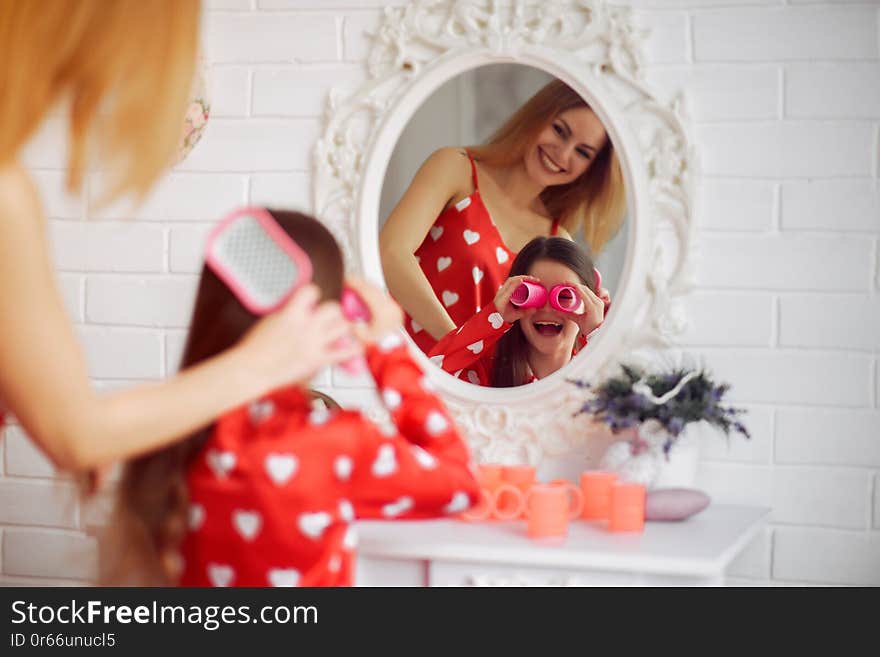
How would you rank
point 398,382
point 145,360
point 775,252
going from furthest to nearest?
point 145,360
point 775,252
point 398,382

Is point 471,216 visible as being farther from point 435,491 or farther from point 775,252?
point 435,491

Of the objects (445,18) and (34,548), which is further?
(34,548)

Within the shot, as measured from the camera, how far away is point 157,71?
37.6 inches

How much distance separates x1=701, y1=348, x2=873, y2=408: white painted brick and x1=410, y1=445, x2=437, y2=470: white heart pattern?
2.14 ft

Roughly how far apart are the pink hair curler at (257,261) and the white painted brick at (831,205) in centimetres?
89

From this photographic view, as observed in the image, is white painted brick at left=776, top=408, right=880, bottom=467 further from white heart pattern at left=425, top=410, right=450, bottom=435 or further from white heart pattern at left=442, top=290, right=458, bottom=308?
white heart pattern at left=425, top=410, right=450, bottom=435

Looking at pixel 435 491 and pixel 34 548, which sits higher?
pixel 435 491

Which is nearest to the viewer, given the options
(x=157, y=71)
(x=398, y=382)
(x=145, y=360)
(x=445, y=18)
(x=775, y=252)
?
(x=157, y=71)

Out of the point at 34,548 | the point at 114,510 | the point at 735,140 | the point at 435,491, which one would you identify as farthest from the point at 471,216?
the point at 34,548

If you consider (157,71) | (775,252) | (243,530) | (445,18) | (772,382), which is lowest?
(243,530)

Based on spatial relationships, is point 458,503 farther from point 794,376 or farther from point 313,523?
point 794,376

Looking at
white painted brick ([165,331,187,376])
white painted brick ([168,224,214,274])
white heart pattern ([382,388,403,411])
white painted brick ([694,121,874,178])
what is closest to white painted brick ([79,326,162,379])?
white painted brick ([165,331,187,376])

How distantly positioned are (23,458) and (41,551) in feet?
0.56

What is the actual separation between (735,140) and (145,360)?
106cm
